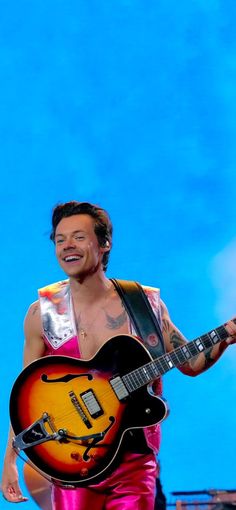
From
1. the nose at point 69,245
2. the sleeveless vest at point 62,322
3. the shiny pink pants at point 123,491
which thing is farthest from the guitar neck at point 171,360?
the nose at point 69,245

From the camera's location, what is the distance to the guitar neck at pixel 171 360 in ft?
10.2

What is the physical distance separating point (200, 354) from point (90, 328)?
0.44 metres

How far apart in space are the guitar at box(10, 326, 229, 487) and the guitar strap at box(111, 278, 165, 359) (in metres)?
0.16

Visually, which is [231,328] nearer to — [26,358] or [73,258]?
[73,258]

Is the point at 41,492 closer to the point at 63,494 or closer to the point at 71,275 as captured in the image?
the point at 63,494

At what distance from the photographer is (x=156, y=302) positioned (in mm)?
3531

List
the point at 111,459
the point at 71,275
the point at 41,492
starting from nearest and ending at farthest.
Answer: the point at 111,459, the point at 71,275, the point at 41,492

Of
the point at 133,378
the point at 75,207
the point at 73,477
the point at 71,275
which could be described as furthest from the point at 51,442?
the point at 75,207

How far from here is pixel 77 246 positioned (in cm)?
340

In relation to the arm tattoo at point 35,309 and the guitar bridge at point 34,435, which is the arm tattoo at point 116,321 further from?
the guitar bridge at point 34,435

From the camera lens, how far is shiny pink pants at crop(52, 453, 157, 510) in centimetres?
313

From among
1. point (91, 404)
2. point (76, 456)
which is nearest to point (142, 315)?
point (91, 404)

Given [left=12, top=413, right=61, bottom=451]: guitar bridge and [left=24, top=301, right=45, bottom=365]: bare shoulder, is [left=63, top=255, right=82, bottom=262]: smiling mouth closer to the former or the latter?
[left=24, top=301, right=45, bottom=365]: bare shoulder

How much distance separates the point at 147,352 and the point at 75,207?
0.71m
